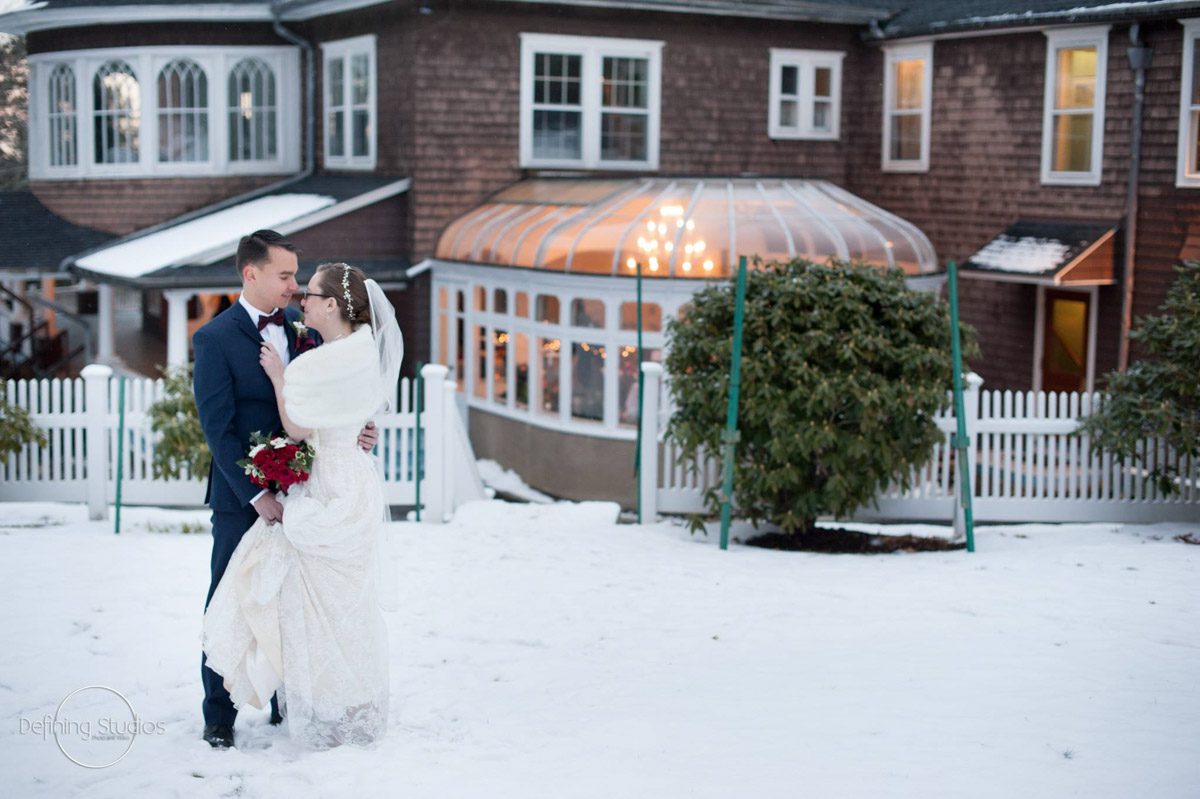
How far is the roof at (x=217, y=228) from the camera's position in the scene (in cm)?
1583

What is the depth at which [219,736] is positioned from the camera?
551cm

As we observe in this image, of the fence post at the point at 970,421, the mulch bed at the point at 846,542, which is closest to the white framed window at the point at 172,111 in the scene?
the mulch bed at the point at 846,542

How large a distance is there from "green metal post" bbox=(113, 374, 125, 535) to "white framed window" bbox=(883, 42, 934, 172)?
1153 centimetres

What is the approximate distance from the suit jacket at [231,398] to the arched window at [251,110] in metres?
14.4

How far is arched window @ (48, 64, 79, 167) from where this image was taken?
1948 cm

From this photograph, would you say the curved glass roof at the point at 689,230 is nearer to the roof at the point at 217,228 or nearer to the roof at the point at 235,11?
the roof at the point at 217,228

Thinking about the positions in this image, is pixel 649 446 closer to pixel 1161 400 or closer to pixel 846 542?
pixel 846 542

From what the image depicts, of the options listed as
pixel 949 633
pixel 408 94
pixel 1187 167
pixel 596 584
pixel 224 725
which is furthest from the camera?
pixel 408 94

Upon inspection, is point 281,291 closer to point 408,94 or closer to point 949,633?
point 949,633

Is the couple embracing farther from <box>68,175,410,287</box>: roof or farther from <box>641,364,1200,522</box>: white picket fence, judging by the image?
<box>68,175,410,287</box>: roof

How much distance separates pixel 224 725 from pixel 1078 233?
13126 mm

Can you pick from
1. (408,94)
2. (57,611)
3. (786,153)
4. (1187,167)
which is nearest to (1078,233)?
(1187,167)

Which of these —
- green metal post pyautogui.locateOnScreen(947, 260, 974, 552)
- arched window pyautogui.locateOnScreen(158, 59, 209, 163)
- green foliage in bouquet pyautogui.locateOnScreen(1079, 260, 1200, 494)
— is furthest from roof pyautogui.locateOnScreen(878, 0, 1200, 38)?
arched window pyautogui.locateOnScreen(158, 59, 209, 163)

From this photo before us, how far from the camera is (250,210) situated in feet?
59.0
